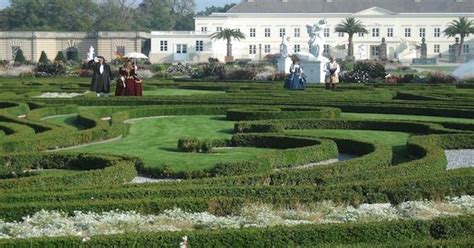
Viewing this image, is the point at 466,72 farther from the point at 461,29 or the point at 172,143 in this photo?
the point at 461,29

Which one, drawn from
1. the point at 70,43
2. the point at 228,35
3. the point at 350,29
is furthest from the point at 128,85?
the point at 70,43

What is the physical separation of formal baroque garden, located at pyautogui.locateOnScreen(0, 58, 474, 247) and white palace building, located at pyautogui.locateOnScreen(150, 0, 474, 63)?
2031 inches

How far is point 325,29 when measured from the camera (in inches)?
2692

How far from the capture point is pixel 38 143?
1052 centimetres

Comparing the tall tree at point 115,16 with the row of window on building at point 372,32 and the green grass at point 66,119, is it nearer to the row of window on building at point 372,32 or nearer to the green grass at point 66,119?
the row of window on building at point 372,32

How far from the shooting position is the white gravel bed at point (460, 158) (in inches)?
397

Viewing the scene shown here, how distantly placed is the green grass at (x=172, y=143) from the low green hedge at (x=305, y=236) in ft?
10.9

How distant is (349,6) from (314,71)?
42.6 metres

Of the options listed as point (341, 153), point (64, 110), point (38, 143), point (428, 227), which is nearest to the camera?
point (428, 227)

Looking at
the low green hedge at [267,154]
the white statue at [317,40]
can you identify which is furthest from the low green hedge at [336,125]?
the white statue at [317,40]

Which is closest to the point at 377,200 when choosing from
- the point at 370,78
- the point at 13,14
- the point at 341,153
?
the point at 341,153

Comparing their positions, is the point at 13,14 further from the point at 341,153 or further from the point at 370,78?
the point at 341,153

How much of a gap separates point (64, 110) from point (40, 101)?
1.29 m

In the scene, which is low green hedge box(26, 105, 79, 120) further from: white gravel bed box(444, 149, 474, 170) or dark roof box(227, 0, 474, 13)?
dark roof box(227, 0, 474, 13)
